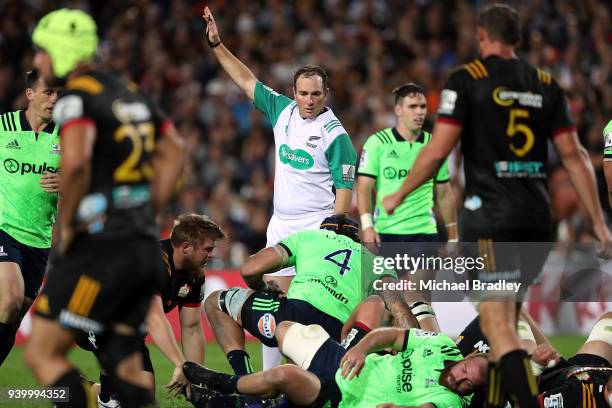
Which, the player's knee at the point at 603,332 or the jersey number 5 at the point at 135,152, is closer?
the jersey number 5 at the point at 135,152

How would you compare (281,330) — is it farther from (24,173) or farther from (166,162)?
(24,173)

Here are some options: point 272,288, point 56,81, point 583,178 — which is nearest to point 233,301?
point 272,288

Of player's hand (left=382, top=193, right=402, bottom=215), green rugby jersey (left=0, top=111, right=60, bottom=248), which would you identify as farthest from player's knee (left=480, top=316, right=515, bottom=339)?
green rugby jersey (left=0, top=111, right=60, bottom=248)

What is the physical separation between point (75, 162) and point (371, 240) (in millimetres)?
4537

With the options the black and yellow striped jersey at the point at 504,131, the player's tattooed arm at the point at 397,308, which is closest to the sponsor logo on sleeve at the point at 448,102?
the black and yellow striped jersey at the point at 504,131

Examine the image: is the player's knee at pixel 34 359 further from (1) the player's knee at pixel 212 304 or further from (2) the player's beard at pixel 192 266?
(1) the player's knee at pixel 212 304

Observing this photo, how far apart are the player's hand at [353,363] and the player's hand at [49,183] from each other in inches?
105

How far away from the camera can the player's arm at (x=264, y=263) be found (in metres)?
8.00

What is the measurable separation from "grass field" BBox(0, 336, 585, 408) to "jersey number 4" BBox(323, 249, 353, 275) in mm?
1708

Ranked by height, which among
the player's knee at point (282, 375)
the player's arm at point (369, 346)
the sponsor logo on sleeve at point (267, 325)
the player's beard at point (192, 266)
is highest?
the player's beard at point (192, 266)

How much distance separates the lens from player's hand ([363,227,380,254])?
9250mm

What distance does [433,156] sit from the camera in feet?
21.1

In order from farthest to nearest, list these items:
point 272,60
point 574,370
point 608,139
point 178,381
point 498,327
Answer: point 272,60
point 608,139
point 574,370
point 178,381
point 498,327

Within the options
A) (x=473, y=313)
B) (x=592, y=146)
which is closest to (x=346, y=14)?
(x=592, y=146)
